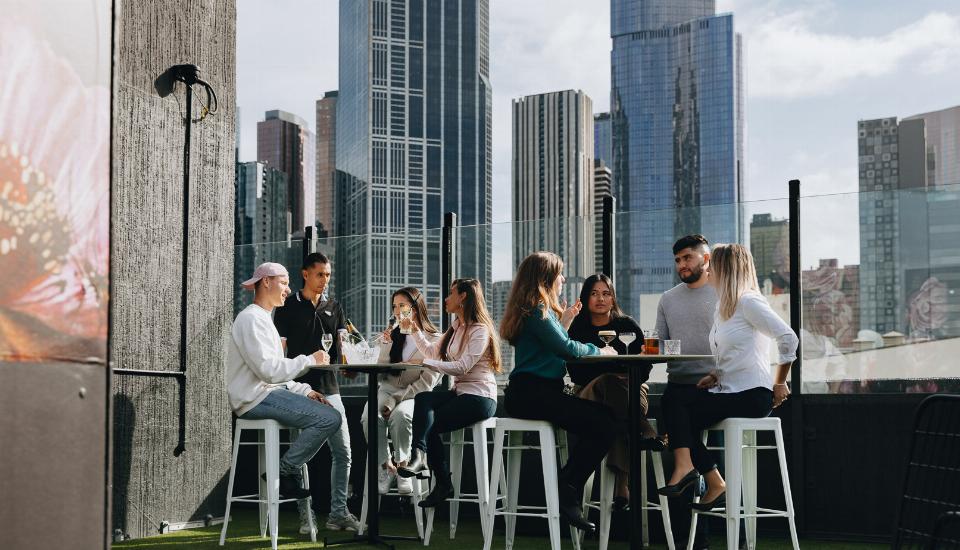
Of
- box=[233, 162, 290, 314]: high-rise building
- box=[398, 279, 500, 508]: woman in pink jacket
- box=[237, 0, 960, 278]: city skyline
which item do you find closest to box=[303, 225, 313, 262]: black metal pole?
box=[398, 279, 500, 508]: woman in pink jacket

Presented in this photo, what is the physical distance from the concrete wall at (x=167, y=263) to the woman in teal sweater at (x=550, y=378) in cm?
208

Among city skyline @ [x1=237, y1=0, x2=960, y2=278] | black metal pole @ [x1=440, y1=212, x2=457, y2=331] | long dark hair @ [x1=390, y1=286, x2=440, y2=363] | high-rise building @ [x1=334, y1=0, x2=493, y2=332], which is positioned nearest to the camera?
long dark hair @ [x1=390, y1=286, x2=440, y2=363]

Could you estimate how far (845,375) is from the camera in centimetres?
629

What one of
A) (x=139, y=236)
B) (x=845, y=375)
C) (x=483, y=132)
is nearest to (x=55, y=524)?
(x=139, y=236)

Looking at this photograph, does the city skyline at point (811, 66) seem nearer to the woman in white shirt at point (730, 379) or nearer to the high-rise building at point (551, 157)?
the high-rise building at point (551, 157)

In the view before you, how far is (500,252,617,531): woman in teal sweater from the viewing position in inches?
199

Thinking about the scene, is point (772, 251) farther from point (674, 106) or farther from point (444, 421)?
point (674, 106)

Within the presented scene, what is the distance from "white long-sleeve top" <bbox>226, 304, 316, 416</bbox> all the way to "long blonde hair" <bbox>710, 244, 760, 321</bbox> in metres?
2.10

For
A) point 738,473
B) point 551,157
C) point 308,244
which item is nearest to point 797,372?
point 738,473

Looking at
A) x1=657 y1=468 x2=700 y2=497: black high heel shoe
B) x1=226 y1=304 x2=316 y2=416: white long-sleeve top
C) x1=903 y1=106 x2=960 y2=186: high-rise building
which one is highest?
x1=903 y1=106 x2=960 y2=186: high-rise building

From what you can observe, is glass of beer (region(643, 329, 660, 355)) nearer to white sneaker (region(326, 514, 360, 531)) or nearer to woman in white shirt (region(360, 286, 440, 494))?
woman in white shirt (region(360, 286, 440, 494))

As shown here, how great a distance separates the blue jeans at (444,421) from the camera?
5.52 m

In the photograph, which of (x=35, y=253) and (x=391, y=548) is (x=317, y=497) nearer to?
(x=391, y=548)

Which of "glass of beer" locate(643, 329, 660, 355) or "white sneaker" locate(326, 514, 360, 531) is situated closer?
"glass of beer" locate(643, 329, 660, 355)
